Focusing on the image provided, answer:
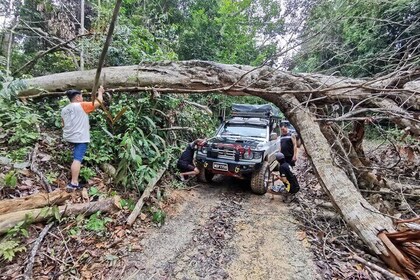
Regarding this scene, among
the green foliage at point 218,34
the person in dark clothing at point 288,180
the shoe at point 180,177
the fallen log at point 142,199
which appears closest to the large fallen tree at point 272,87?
the person in dark clothing at point 288,180

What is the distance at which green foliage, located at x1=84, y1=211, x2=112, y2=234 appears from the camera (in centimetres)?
336

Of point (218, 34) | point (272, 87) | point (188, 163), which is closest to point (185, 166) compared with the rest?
point (188, 163)

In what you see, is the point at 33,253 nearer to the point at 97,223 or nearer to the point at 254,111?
the point at 97,223

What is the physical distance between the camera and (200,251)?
3.40m

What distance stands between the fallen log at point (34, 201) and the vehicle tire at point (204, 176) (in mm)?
3164

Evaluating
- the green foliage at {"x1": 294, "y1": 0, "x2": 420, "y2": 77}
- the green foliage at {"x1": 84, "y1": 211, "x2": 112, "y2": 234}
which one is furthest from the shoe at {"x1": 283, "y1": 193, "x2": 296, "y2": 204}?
the green foliage at {"x1": 84, "y1": 211, "x2": 112, "y2": 234}

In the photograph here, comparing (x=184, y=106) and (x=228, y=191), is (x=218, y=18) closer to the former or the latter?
(x=184, y=106)

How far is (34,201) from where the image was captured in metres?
3.15

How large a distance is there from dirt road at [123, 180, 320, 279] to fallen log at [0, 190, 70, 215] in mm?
1271

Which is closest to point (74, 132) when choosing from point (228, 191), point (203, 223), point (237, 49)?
point (203, 223)

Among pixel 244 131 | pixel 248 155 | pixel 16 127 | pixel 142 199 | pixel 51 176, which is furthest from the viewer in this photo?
pixel 244 131

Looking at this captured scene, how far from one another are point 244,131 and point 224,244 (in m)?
3.89

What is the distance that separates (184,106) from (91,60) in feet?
9.08

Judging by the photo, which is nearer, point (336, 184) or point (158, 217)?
point (336, 184)
